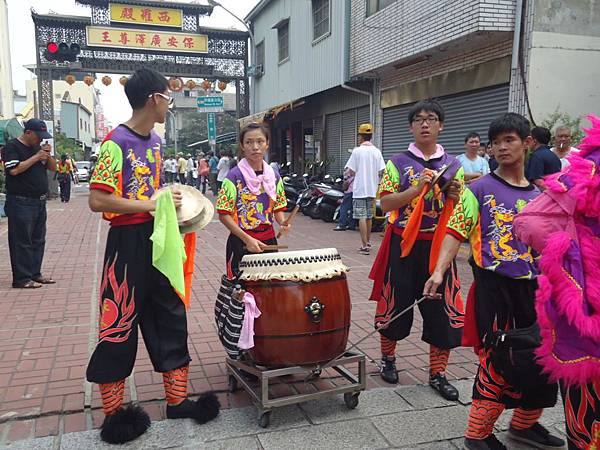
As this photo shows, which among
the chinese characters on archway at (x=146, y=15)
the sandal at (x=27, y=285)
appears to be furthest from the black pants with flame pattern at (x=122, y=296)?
the chinese characters on archway at (x=146, y=15)

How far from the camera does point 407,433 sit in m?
2.86

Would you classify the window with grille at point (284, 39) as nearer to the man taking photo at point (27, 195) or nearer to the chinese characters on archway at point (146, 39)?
the chinese characters on archway at point (146, 39)

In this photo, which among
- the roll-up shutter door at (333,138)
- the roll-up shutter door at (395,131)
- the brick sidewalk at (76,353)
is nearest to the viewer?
the brick sidewalk at (76,353)

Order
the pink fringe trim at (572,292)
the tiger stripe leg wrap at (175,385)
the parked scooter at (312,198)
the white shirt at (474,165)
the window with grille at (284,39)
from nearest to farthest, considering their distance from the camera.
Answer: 1. the pink fringe trim at (572,292)
2. the tiger stripe leg wrap at (175,385)
3. the white shirt at (474,165)
4. the parked scooter at (312,198)
5. the window with grille at (284,39)

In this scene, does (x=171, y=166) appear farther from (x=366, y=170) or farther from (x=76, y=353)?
(x=76, y=353)

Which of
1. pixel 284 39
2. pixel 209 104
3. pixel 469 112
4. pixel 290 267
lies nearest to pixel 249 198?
pixel 290 267

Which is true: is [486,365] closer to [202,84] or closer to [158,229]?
[158,229]

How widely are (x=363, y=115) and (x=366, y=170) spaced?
543 cm

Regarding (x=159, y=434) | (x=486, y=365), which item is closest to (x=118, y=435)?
(x=159, y=434)

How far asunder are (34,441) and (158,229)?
1286 millimetres

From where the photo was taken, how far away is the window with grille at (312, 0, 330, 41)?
45.2 feet

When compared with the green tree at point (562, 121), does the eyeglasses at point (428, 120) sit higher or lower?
lower

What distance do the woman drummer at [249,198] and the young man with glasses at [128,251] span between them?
0.63 m

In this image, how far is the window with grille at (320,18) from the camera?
45.2 ft
